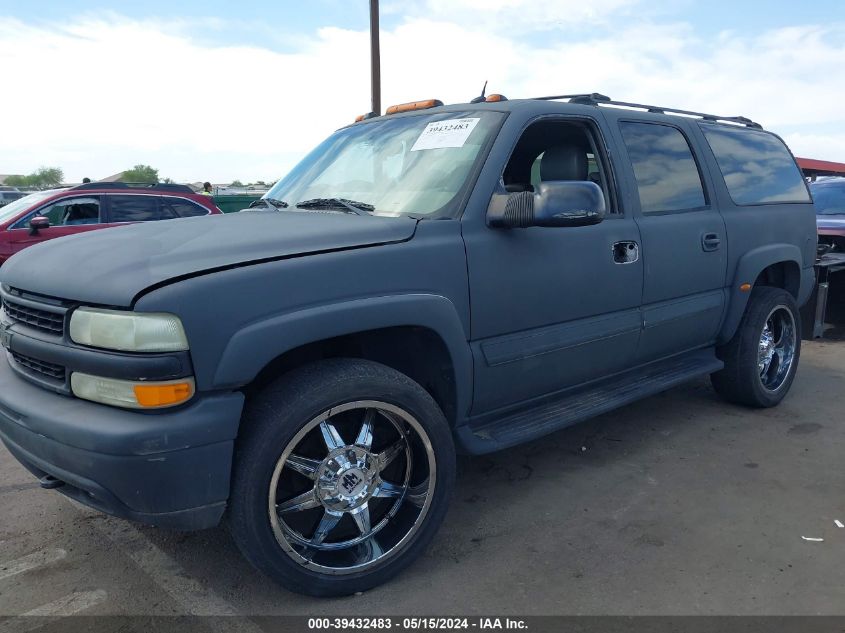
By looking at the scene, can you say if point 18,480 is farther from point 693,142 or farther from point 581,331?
point 693,142

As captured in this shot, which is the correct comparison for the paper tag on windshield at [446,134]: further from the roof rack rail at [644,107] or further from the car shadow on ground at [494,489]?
the car shadow on ground at [494,489]

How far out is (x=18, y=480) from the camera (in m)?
3.64

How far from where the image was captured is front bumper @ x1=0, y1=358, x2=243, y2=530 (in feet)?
6.79

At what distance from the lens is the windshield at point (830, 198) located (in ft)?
26.8

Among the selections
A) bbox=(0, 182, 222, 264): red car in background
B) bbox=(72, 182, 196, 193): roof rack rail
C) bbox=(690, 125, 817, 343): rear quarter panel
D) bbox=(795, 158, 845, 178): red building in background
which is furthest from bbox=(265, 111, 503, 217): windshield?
bbox=(795, 158, 845, 178): red building in background

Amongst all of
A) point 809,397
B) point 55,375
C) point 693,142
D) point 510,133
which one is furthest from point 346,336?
point 809,397

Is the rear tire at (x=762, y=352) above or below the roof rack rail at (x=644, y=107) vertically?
below

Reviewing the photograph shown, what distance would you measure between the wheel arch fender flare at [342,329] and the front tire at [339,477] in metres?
0.17

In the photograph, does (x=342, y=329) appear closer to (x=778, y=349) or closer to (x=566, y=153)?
(x=566, y=153)

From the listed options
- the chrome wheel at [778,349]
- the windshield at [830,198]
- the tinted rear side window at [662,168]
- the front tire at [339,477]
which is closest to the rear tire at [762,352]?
the chrome wheel at [778,349]

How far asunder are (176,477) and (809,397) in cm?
465

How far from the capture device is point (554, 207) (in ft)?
8.98

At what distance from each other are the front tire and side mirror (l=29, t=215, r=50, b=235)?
26.5ft

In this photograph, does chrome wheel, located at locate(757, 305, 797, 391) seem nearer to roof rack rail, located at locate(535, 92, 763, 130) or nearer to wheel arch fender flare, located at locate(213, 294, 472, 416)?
roof rack rail, located at locate(535, 92, 763, 130)
